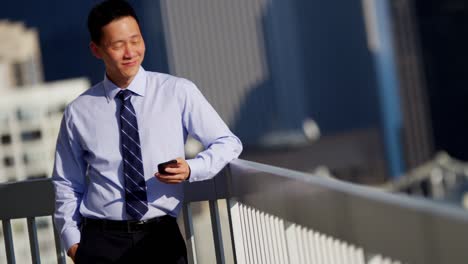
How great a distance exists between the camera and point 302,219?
1.81 meters

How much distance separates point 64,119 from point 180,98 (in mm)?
304

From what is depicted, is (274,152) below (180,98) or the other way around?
below

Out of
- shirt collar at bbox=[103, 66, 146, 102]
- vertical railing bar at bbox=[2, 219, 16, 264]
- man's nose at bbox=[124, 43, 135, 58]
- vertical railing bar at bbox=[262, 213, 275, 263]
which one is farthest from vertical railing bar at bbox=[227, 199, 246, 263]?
vertical railing bar at bbox=[2, 219, 16, 264]

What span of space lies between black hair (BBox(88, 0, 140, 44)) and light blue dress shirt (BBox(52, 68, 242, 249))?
0.45 ft

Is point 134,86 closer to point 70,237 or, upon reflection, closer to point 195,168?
point 195,168

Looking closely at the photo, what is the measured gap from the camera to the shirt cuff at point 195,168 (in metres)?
2.18

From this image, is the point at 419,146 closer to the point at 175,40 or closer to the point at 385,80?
the point at 385,80

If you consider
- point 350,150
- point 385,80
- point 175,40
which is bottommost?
point 350,150

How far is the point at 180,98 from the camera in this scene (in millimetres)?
2332

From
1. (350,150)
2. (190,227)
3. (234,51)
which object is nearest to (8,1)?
(234,51)

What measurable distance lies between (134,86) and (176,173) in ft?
1.09

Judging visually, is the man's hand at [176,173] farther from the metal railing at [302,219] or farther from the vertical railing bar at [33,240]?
the vertical railing bar at [33,240]

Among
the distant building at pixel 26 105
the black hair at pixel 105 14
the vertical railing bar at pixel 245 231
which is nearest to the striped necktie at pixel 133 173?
the black hair at pixel 105 14

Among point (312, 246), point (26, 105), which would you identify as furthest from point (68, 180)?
point (26, 105)
